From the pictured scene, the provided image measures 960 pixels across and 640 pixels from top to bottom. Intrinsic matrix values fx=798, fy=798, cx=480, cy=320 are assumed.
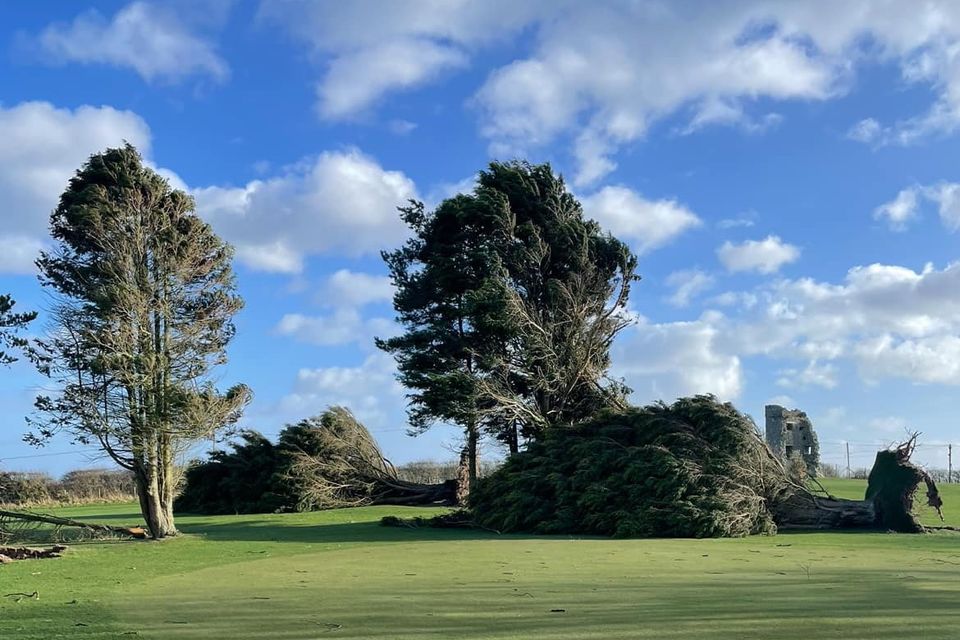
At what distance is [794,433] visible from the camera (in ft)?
136

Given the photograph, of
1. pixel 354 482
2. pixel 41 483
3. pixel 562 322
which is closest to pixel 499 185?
pixel 562 322

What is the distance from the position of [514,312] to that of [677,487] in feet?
26.2

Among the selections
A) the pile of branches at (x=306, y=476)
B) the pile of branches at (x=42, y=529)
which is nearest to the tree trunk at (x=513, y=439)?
the pile of branches at (x=306, y=476)

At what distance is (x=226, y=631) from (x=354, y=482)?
2069 cm

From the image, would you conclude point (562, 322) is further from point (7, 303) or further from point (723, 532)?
point (7, 303)

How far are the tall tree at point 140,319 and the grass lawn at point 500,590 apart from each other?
237 centimetres

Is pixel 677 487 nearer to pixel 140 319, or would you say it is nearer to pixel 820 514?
pixel 820 514

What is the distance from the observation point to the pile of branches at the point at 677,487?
636 inches

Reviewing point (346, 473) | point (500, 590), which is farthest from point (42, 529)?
point (500, 590)

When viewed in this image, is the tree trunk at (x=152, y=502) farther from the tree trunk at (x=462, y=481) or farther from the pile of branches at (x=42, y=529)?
the tree trunk at (x=462, y=481)

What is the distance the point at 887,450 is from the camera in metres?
17.8

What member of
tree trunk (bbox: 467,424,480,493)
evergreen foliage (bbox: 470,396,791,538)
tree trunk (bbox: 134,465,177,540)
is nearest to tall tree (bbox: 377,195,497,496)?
tree trunk (bbox: 467,424,480,493)

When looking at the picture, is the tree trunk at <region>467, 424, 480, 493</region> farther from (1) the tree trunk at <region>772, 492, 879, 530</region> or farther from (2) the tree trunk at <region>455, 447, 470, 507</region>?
(1) the tree trunk at <region>772, 492, 879, 530</region>

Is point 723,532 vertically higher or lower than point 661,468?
lower
